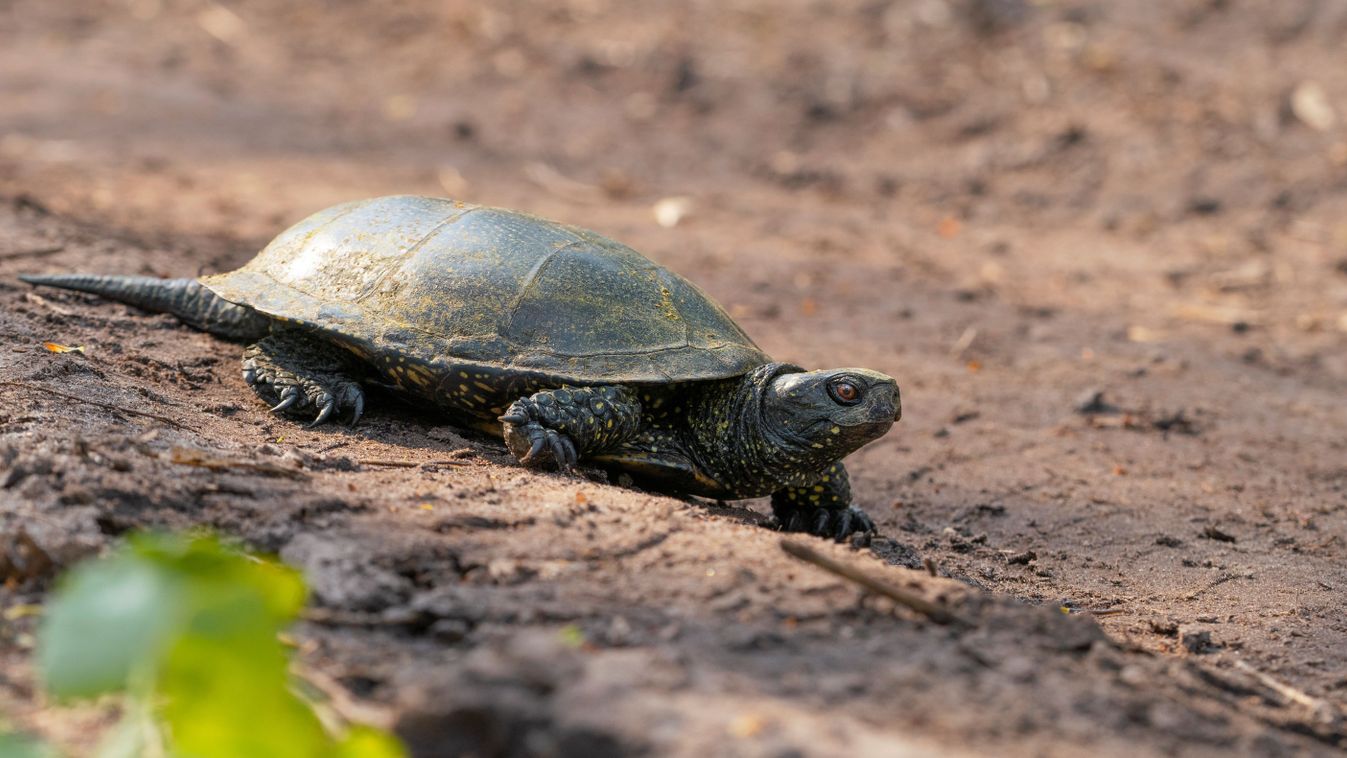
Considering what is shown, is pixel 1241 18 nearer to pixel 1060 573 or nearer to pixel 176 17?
pixel 1060 573

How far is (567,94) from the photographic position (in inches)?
493

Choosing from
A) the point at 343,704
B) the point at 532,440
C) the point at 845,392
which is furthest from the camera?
the point at 845,392

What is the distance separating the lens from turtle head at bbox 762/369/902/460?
4.37 meters

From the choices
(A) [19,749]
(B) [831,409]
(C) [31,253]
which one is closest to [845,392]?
(B) [831,409]

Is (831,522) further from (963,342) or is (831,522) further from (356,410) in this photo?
(963,342)

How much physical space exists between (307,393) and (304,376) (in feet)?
0.38

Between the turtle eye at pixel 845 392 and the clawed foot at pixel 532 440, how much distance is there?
100cm

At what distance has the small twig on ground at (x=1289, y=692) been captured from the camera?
330 centimetres

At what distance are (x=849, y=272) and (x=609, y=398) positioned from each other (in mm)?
4639

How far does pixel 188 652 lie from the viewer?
6.72 feet

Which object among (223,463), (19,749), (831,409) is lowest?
(19,749)

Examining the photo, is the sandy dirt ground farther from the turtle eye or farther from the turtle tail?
the turtle eye

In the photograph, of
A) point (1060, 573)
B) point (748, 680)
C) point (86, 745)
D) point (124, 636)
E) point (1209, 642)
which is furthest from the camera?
point (1060, 573)

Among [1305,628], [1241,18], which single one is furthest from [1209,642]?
[1241,18]
